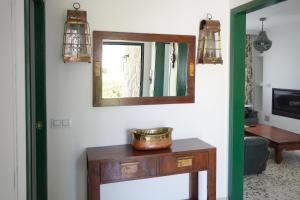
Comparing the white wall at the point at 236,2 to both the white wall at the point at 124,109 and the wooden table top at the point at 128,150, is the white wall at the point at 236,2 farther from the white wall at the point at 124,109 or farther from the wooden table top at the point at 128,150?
the wooden table top at the point at 128,150

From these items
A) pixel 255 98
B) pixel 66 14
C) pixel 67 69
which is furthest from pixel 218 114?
pixel 255 98

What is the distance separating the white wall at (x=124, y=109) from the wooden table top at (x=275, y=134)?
1.94 m

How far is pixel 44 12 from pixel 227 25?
1.83 metres

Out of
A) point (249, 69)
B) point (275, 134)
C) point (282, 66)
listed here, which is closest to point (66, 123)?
point (275, 134)

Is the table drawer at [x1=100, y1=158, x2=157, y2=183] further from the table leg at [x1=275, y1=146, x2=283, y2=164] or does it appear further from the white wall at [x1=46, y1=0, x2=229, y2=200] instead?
the table leg at [x1=275, y1=146, x2=283, y2=164]

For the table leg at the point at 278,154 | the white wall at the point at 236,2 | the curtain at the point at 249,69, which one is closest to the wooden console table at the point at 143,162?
the white wall at the point at 236,2

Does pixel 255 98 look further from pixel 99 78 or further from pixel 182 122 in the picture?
pixel 99 78

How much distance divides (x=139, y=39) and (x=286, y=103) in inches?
179

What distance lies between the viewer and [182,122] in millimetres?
2861

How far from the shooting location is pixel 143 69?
8.79 feet

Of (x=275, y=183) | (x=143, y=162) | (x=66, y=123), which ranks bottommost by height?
(x=275, y=183)

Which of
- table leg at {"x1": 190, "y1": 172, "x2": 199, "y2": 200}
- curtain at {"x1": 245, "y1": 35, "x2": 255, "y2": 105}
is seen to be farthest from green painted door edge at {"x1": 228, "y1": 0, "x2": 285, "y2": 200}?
curtain at {"x1": 245, "y1": 35, "x2": 255, "y2": 105}

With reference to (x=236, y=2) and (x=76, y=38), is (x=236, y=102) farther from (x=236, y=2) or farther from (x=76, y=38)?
(x=76, y=38)

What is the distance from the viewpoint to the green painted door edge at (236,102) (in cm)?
287
